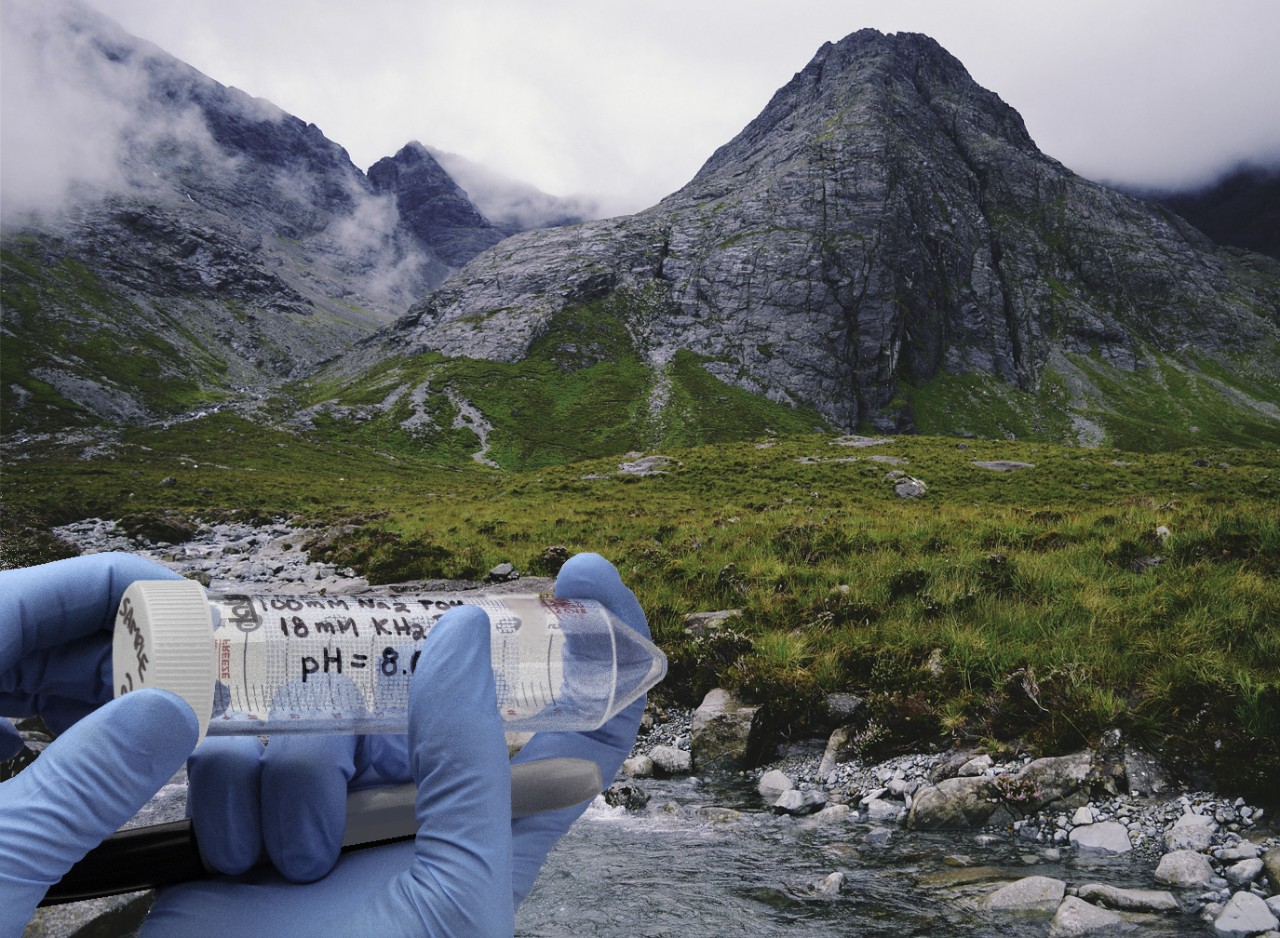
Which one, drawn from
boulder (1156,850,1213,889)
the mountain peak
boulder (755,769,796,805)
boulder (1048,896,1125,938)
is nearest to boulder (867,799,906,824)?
boulder (755,769,796,805)

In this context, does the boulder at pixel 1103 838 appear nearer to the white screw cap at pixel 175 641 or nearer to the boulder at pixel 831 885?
the boulder at pixel 831 885

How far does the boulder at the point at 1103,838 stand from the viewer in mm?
4598

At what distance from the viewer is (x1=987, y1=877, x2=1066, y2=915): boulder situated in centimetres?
404

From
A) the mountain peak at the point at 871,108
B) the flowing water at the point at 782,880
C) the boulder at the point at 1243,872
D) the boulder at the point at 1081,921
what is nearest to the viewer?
the boulder at the point at 1081,921

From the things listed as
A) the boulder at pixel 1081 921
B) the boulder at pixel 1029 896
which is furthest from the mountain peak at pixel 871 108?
the boulder at pixel 1081 921

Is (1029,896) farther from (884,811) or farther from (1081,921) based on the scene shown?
(884,811)

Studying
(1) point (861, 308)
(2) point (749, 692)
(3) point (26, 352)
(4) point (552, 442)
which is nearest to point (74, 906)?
(2) point (749, 692)

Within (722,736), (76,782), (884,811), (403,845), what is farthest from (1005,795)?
(76,782)

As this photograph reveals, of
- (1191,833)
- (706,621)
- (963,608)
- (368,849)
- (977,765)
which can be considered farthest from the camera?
(706,621)

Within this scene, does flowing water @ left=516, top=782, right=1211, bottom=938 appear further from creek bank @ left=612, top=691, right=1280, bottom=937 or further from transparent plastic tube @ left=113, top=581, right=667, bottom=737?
transparent plastic tube @ left=113, top=581, right=667, bottom=737

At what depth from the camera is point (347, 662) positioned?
266 centimetres

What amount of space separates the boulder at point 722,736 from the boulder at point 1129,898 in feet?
10.3

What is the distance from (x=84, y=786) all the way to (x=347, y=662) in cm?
86

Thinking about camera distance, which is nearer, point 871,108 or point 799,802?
point 799,802
